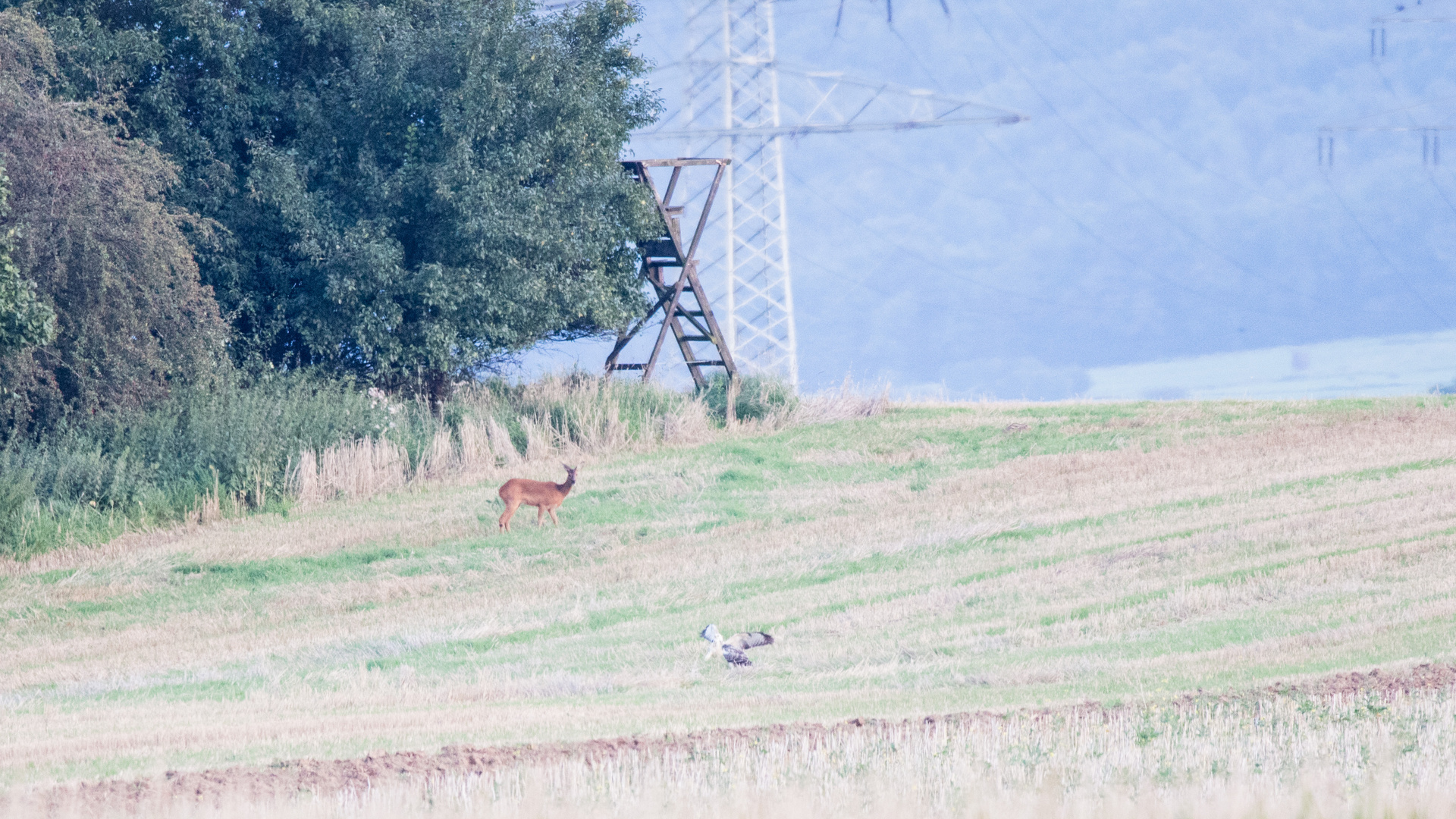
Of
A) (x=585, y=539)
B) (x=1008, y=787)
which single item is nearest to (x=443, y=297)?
(x=585, y=539)

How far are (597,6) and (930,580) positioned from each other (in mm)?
16261

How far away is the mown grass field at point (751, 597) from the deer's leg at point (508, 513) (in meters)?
0.33

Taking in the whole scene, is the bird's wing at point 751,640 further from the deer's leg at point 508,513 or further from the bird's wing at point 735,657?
the deer's leg at point 508,513

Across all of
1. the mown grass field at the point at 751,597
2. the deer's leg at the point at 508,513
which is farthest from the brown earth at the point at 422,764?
the deer's leg at the point at 508,513

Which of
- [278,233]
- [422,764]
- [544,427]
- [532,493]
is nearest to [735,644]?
[422,764]

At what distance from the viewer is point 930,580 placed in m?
14.5

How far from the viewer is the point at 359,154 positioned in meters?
23.5

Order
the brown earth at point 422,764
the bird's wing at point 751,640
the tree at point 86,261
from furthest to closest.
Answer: the tree at point 86,261 → the bird's wing at point 751,640 → the brown earth at point 422,764

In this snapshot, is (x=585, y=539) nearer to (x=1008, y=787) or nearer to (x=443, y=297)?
(x=443, y=297)

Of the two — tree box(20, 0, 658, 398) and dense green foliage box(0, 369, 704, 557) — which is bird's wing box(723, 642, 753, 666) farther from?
tree box(20, 0, 658, 398)

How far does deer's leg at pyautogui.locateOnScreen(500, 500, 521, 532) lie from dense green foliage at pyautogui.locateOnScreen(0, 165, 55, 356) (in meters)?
5.99

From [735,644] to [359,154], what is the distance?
15.0 meters

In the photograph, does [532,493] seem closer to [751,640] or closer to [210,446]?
[210,446]

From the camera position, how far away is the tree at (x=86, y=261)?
18.5 m
